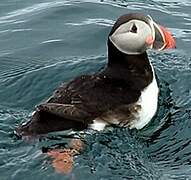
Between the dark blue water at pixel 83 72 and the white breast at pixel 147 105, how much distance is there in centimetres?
10

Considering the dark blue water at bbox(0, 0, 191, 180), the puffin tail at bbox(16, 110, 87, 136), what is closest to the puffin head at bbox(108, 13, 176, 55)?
the dark blue water at bbox(0, 0, 191, 180)

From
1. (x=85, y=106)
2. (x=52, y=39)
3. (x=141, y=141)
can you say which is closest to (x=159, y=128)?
(x=141, y=141)

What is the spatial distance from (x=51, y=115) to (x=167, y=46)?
5.34 ft

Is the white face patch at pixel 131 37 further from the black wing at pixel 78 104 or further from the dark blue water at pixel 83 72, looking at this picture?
the dark blue water at pixel 83 72

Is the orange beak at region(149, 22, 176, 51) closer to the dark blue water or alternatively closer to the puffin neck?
the puffin neck

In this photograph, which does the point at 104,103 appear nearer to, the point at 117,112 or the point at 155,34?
the point at 117,112

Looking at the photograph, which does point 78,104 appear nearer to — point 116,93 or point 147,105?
point 116,93

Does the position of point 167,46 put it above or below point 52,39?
above

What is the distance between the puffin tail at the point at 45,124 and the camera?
603 cm

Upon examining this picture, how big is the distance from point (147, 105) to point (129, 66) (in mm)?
483

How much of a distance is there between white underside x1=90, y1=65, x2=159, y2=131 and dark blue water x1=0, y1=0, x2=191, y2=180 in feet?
0.26

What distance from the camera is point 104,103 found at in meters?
6.20

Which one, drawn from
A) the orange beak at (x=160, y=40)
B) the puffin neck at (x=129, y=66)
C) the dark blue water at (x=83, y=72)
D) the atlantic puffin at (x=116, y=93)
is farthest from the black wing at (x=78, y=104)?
the orange beak at (x=160, y=40)

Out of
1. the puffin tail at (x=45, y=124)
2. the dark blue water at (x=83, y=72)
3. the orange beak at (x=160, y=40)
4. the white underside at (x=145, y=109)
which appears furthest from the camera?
the orange beak at (x=160, y=40)
